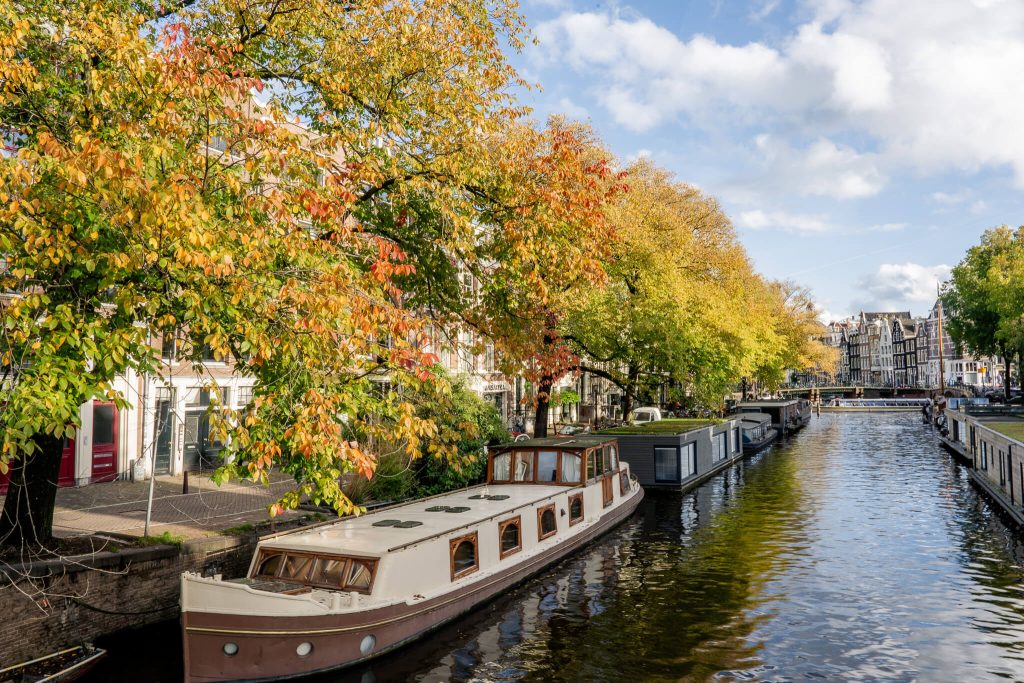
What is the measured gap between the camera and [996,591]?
1712cm

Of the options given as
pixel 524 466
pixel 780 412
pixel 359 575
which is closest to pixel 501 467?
pixel 524 466

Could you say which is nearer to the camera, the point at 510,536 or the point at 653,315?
the point at 510,536

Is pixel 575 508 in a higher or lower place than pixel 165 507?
lower

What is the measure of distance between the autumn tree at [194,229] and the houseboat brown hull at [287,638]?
→ 7.30 feet

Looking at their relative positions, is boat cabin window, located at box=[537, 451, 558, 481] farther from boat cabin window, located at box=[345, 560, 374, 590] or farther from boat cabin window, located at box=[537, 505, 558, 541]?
boat cabin window, located at box=[345, 560, 374, 590]

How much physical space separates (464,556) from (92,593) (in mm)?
6649

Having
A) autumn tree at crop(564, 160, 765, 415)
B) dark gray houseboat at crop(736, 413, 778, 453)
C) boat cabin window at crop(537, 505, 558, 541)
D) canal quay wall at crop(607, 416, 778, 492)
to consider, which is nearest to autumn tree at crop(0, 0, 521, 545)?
boat cabin window at crop(537, 505, 558, 541)

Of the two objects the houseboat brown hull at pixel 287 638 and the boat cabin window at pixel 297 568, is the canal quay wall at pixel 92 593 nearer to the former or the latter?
the boat cabin window at pixel 297 568

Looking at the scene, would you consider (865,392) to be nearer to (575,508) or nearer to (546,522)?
(575,508)

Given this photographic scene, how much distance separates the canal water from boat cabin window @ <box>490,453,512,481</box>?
10.2 ft

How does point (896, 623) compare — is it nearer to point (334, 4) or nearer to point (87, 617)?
point (87, 617)

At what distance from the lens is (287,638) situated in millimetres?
11562

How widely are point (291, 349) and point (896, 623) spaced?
1281cm

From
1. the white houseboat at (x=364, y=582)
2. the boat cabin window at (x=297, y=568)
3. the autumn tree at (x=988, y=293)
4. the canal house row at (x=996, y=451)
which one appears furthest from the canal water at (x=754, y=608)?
the autumn tree at (x=988, y=293)
